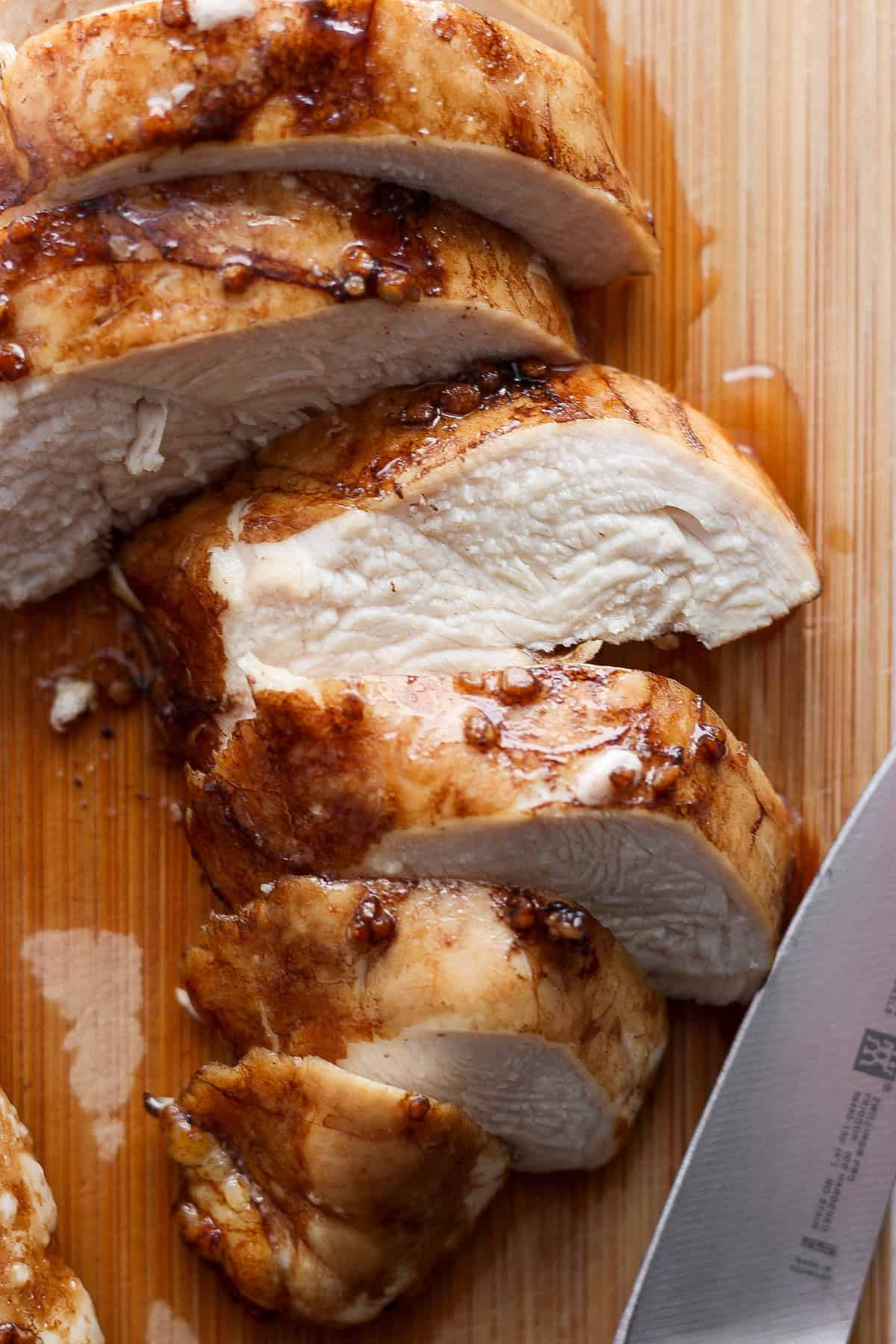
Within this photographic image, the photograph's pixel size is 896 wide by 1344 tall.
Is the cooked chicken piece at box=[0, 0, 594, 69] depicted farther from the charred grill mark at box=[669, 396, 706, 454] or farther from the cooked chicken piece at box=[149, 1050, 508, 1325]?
the cooked chicken piece at box=[149, 1050, 508, 1325]

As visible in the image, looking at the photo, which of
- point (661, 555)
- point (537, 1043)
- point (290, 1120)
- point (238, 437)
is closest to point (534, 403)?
point (661, 555)

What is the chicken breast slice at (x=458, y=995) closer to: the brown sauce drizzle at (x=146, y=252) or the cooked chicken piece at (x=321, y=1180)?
the cooked chicken piece at (x=321, y=1180)

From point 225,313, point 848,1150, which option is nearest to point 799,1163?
A: point 848,1150

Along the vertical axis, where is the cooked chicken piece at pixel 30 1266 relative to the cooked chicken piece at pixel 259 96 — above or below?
below

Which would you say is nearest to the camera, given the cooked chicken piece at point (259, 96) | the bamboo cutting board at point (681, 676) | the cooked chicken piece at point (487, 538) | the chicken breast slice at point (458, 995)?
the cooked chicken piece at point (259, 96)

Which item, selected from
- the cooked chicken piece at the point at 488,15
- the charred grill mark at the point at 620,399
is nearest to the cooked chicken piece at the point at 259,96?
the cooked chicken piece at the point at 488,15

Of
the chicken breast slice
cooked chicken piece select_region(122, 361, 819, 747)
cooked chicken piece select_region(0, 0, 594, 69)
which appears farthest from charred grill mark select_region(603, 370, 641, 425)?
the chicken breast slice

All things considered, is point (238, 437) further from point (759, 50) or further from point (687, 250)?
point (759, 50)
